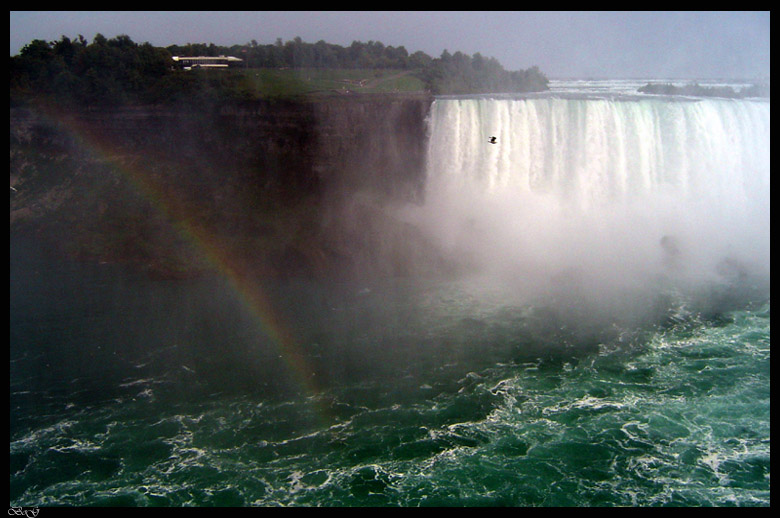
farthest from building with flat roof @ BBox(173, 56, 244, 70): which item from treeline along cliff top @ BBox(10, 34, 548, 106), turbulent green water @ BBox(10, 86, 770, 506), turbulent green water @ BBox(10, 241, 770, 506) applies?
turbulent green water @ BBox(10, 241, 770, 506)

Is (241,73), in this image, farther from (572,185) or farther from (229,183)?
(572,185)

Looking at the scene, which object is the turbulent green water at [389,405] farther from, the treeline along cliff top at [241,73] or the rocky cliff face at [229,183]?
the treeline along cliff top at [241,73]

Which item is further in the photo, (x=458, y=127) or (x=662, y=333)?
(x=458, y=127)

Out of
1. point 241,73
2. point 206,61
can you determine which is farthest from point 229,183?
point 206,61

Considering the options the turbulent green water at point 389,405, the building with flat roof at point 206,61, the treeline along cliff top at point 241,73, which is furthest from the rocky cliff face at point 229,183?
the building with flat roof at point 206,61
